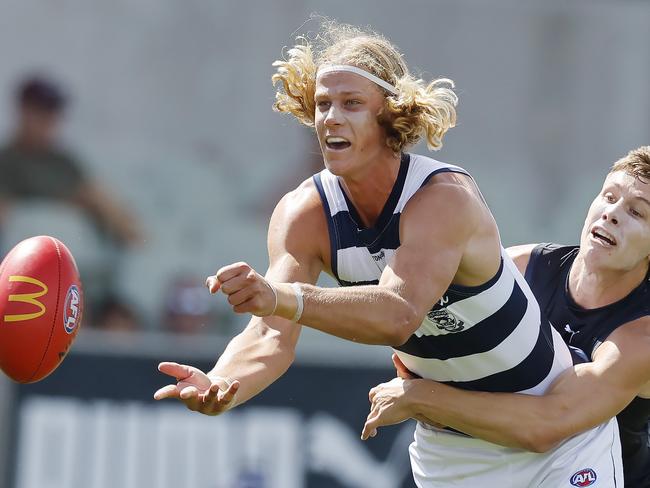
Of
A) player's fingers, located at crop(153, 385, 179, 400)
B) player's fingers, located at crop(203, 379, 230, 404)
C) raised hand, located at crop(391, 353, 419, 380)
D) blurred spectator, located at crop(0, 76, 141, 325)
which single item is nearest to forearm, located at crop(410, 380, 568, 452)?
raised hand, located at crop(391, 353, 419, 380)

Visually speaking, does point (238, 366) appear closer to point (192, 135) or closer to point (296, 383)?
point (296, 383)

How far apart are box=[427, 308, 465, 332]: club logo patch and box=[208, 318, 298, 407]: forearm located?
2.07ft

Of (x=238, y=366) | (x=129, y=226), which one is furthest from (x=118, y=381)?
(x=238, y=366)

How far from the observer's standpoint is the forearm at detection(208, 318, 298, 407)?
5.01 metres

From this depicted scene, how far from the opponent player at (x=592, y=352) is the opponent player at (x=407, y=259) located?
15 cm

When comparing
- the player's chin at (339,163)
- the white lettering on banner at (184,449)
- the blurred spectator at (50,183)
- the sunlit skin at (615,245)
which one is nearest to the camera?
the player's chin at (339,163)

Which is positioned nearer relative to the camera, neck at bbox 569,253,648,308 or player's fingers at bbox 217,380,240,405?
player's fingers at bbox 217,380,240,405

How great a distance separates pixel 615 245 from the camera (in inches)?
211

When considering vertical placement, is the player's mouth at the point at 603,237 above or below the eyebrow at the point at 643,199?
below

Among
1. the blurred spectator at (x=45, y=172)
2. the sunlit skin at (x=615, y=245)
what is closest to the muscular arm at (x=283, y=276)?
the sunlit skin at (x=615, y=245)

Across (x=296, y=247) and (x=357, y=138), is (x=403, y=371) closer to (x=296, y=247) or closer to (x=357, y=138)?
(x=296, y=247)

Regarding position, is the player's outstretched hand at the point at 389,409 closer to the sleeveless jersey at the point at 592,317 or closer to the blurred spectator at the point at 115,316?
the sleeveless jersey at the point at 592,317

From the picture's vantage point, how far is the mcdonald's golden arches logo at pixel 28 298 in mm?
5148

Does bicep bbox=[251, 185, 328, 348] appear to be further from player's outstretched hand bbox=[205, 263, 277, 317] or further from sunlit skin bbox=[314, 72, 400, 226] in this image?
player's outstretched hand bbox=[205, 263, 277, 317]
